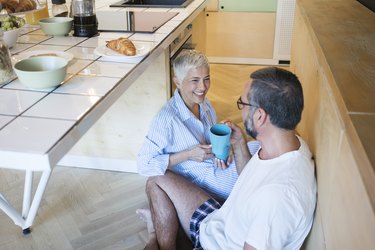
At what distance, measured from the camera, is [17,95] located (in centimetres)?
119

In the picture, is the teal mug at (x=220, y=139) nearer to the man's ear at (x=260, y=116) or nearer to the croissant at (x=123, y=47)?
the man's ear at (x=260, y=116)

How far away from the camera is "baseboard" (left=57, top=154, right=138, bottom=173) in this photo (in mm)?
2576

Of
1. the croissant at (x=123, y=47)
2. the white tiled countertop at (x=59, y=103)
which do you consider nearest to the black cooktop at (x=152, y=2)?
the white tiled countertop at (x=59, y=103)

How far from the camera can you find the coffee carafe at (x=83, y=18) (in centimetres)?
183

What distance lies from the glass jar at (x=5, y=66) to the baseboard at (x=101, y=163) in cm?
134

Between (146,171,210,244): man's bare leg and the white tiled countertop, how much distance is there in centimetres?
49

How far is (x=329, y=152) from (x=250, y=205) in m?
0.28

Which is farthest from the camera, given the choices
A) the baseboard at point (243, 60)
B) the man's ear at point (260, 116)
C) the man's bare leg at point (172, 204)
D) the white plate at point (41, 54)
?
the baseboard at point (243, 60)

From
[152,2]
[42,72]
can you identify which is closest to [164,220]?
[42,72]

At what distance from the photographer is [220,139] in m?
1.48

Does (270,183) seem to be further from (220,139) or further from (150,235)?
(150,235)

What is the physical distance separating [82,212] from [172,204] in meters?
0.81

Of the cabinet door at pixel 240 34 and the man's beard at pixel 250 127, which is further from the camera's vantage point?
the cabinet door at pixel 240 34

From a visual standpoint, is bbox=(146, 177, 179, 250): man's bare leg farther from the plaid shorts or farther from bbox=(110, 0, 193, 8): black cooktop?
bbox=(110, 0, 193, 8): black cooktop
